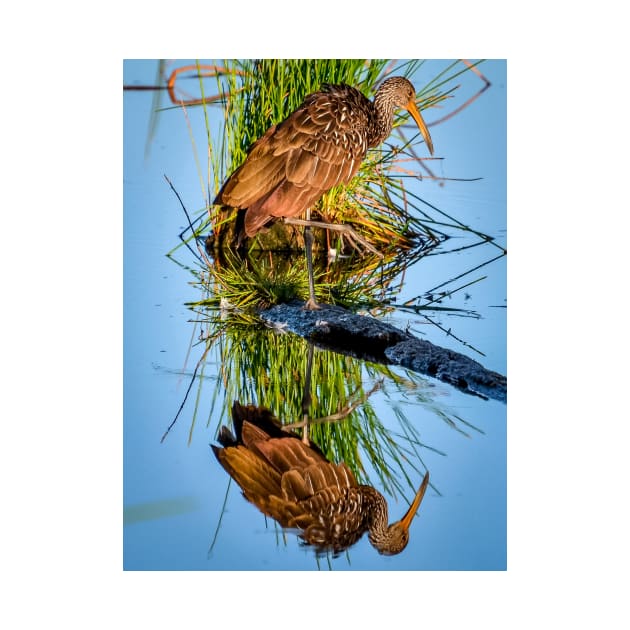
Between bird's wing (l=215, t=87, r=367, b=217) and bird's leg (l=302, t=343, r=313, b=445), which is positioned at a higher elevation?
bird's wing (l=215, t=87, r=367, b=217)

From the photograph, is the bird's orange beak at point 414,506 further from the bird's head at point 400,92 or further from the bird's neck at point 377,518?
the bird's head at point 400,92

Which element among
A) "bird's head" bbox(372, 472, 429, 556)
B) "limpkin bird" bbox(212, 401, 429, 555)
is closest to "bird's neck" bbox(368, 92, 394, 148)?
"limpkin bird" bbox(212, 401, 429, 555)

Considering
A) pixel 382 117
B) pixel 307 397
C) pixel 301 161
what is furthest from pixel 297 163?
pixel 307 397

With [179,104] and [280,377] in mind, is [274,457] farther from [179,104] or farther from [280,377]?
[179,104]

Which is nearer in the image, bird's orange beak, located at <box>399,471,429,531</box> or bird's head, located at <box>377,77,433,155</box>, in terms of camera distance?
bird's orange beak, located at <box>399,471,429,531</box>

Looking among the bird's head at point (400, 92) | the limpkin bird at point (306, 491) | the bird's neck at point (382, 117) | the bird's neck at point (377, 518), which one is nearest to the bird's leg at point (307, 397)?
the limpkin bird at point (306, 491)

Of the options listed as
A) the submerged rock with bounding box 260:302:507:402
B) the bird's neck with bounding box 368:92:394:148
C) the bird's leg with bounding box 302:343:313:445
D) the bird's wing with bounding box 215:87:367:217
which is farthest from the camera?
the bird's neck with bounding box 368:92:394:148

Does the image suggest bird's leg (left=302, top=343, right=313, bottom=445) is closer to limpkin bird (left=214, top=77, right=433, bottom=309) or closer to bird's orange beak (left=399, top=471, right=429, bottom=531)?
bird's orange beak (left=399, top=471, right=429, bottom=531)

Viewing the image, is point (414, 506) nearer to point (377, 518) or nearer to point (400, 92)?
point (377, 518)
